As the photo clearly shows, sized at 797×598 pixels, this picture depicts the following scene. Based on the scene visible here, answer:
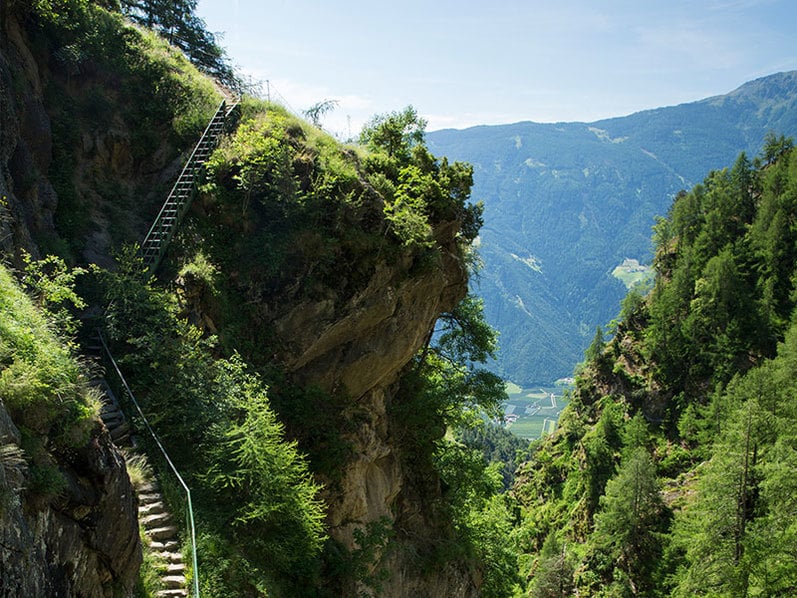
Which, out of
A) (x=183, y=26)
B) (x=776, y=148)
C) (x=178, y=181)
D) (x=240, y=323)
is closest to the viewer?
(x=240, y=323)

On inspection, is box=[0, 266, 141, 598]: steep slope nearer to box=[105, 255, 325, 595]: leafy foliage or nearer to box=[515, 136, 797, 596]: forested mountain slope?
box=[105, 255, 325, 595]: leafy foliage

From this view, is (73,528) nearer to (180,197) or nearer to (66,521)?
(66,521)

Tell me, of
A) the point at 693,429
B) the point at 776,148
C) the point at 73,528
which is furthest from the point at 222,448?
the point at 776,148

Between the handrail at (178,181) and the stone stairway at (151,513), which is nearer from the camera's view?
the stone stairway at (151,513)

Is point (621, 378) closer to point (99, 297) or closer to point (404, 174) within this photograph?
point (404, 174)

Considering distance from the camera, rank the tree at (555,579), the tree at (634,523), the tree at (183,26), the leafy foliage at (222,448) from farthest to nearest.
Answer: the tree at (555,579) < the tree at (634,523) < the tree at (183,26) < the leafy foliage at (222,448)

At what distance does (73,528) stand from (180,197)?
1200cm

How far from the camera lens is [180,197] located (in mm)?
17969

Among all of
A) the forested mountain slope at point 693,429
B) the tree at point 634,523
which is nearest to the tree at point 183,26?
the forested mountain slope at point 693,429

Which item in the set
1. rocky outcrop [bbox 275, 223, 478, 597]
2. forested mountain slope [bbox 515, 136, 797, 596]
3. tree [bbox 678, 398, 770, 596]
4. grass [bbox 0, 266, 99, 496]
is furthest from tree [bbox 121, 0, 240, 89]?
tree [bbox 678, 398, 770, 596]

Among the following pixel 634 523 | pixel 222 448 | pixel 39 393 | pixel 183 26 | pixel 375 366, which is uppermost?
pixel 183 26

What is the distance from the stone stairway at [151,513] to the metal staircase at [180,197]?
5135 mm

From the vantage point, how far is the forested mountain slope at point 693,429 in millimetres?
37688

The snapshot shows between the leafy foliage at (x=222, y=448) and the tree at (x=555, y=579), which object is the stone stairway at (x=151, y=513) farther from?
the tree at (x=555, y=579)
